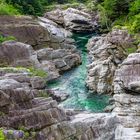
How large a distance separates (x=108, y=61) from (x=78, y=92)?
5229mm

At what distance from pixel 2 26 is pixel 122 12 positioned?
19663mm

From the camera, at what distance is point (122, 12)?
63.9 meters

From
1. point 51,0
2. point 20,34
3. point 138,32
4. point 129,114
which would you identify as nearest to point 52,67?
point 20,34

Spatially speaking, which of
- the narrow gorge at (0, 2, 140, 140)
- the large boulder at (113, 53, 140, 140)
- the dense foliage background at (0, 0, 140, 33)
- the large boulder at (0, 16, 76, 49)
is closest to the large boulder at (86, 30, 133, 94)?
the narrow gorge at (0, 2, 140, 140)

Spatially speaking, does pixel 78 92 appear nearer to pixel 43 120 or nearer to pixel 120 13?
pixel 43 120

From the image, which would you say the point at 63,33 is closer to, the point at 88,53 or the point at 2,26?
the point at 88,53

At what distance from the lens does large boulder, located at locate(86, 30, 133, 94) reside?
1757 inches

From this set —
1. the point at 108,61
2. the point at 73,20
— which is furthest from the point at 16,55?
the point at 73,20

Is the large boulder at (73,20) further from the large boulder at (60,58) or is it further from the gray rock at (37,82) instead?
the gray rock at (37,82)

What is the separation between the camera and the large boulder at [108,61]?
146ft

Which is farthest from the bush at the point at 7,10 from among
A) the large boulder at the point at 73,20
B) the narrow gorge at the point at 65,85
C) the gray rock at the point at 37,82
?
the gray rock at the point at 37,82

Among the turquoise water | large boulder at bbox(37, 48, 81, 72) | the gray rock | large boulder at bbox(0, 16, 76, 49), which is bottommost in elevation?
the turquoise water

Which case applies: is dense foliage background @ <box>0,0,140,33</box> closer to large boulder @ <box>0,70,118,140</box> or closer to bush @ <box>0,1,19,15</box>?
bush @ <box>0,1,19,15</box>

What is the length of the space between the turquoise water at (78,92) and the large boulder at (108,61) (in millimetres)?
1212
